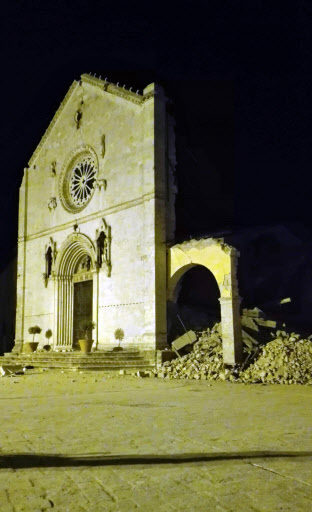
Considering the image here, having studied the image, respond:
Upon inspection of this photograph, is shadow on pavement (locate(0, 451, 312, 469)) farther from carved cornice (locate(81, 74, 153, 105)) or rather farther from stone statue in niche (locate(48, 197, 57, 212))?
stone statue in niche (locate(48, 197, 57, 212))

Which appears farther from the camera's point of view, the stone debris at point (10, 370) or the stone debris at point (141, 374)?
the stone debris at point (10, 370)

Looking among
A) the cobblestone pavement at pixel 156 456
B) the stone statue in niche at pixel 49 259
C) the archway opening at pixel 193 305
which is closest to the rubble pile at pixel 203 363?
the archway opening at pixel 193 305

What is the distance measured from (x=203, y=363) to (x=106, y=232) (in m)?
7.65

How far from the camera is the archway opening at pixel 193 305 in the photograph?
55.2ft

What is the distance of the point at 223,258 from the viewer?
14.9m

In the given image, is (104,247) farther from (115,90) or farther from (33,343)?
(115,90)

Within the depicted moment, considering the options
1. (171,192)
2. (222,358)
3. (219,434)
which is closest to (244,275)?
(171,192)

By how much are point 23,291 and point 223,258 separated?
13.1 meters

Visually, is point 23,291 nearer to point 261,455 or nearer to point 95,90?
point 95,90

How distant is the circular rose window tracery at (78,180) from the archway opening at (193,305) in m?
6.21

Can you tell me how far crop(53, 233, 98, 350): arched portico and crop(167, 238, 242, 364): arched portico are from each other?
539 cm

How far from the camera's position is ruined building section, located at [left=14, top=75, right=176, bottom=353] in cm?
1723

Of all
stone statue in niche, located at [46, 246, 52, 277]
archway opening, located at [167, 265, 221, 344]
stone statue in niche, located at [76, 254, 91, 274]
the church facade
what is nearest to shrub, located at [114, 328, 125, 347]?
the church facade

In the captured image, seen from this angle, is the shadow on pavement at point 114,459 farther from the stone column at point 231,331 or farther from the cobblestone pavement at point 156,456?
the stone column at point 231,331
